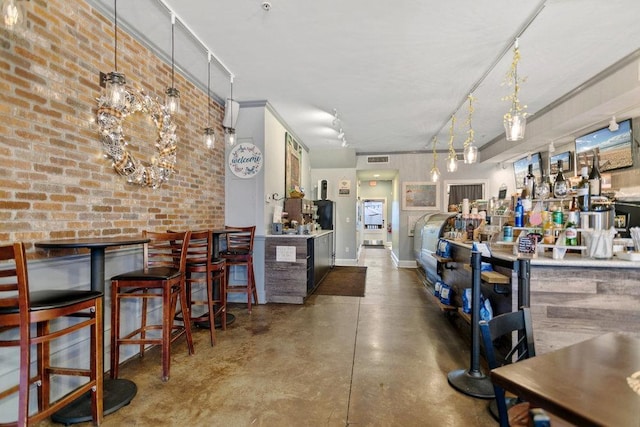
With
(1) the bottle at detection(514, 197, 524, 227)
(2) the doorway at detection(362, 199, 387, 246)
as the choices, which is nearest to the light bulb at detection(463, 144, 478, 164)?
(1) the bottle at detection(514, 197, 524, 227)

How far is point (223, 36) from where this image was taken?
9.67 ft

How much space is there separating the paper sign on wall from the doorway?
9.43 meters

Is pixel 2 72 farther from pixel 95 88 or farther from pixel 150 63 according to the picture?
pixel 150 63

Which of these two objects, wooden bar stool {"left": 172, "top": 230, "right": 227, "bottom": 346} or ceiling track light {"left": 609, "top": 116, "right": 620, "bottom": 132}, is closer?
wooden bar stool {"left": 172, "top": 230, "right": 227, "bottom": 346}

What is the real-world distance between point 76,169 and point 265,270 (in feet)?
9.03

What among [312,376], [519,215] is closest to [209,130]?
[312,376]

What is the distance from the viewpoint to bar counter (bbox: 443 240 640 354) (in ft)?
7.14

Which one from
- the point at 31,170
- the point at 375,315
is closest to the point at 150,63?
the point at 31,170

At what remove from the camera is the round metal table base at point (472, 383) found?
2.20 metres

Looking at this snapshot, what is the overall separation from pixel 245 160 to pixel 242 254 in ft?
4.65

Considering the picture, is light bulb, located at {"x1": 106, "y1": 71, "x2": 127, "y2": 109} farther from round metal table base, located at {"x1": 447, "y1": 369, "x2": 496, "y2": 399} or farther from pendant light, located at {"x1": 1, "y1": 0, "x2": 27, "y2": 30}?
round metal table base, located at {"x1": 447, "y1": 369, "x2": 496, "y2": 399}

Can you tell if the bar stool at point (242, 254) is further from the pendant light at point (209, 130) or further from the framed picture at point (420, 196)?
the framed picture at point (420, 196)

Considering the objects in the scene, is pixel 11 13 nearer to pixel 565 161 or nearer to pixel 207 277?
pixel 207 277

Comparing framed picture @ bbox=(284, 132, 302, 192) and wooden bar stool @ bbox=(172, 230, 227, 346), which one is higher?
framed picture @ bbox=(284, 132, 302, 192)
